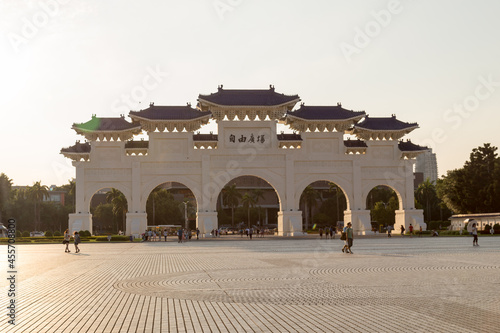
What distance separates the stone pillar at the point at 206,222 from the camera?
50.4 meters

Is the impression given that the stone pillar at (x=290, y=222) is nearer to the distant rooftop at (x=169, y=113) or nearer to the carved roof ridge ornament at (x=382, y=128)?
the carved roof ridge ornament at (x=382, y=128)

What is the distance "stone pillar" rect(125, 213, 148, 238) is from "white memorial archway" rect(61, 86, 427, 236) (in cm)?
9

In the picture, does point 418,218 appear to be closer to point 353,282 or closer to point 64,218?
point 353,282

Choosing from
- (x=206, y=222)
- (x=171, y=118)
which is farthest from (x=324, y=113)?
(x=206, y=222)

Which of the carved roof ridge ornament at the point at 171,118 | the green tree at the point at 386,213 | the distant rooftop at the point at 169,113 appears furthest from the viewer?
the green tree at the point at 386,213

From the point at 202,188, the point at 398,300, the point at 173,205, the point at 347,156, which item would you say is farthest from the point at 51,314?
the point at 173,205

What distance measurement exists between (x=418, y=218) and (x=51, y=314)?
47950mm

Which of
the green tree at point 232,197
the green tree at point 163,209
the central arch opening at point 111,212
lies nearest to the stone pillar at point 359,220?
the central arch opening at point 111,212

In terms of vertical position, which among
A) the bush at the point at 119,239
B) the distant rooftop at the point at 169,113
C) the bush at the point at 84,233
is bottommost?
the bush at the point at 119,239

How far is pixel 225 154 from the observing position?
51.2 metres

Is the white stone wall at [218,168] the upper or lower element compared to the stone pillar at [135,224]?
upper

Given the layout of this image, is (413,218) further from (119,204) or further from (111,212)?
(111,212)

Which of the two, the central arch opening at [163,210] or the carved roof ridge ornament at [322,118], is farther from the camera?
the central arch opening at [163,210]

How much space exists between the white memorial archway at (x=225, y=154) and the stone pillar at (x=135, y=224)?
88 millimetres
